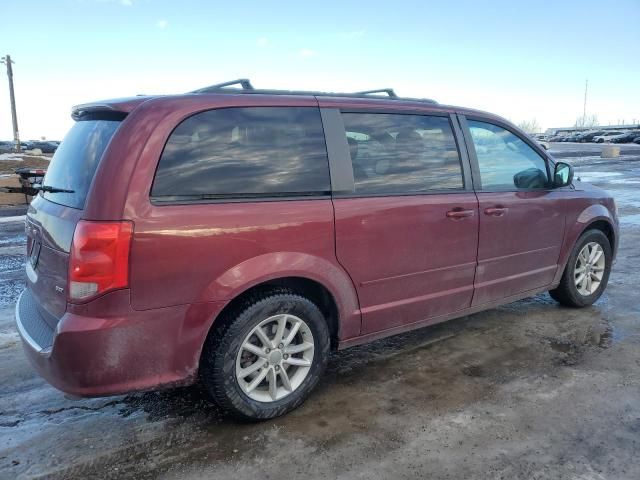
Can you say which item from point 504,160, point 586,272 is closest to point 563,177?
point 504,160

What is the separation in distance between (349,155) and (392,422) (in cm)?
159

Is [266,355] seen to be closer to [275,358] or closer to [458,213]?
[275,358]

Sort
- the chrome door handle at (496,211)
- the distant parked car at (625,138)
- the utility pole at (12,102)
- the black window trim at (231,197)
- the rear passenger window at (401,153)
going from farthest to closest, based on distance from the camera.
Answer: the distant parked car at (625,138), the utility pole at (12,102), the chrome door handle at (496,211), the rear passenger window at (401,153), the black window trim at (231,197)

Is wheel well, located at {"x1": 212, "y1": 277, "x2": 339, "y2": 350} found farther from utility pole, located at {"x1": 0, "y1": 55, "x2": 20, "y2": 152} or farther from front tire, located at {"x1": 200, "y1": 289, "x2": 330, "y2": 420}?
utility pole, located at {"x1": 0, "y1": 55, "x2": 20, "y2": 152}

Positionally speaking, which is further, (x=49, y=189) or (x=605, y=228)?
(x=605, y=228)

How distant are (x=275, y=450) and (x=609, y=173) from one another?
20.4 m

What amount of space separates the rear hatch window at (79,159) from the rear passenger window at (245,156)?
1.21 ft

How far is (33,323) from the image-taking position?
2.83 m

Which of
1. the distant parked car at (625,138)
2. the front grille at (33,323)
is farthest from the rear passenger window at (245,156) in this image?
the distant parked car at (625,138)

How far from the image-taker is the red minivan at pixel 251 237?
8.02 ft

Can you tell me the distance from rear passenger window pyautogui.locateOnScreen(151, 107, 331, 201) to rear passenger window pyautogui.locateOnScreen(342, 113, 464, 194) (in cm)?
27

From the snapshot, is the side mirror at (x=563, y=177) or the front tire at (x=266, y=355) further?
the side mirror at (x=563, y=177)

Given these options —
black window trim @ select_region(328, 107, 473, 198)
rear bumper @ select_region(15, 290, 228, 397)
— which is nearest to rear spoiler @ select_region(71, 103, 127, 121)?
rear bumper @ select_region(15, 290, 228, 397)

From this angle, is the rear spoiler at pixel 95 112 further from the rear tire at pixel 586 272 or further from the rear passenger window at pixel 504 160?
the rear tire at pixel 586 272
